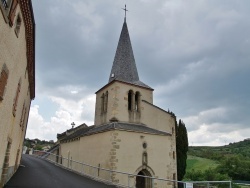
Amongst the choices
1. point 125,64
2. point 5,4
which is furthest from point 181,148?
point 5,4

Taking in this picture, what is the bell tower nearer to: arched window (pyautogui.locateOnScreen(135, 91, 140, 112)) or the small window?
arched window (pyautogui.locateOnScreen(135, 91, 140, 112))

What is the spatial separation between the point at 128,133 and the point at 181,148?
929 cm

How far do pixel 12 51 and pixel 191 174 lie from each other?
4925cm

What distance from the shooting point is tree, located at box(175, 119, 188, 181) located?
78.5 ft

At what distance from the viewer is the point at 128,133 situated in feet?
58.6

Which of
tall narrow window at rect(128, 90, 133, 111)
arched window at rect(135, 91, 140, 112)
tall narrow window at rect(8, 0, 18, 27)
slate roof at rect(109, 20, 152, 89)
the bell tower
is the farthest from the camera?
slate roof at rect(109, 20, 152, 89)

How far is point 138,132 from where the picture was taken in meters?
18.1

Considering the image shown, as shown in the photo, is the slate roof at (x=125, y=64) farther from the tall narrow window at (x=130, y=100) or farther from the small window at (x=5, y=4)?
the small window at (x=5, y=4)

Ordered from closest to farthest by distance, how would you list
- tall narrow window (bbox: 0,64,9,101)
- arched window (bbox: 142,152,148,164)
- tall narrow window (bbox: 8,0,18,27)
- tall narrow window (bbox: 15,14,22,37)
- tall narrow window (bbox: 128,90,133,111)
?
1. tall narrow window (bbox: 8,0,18,27)
2. tall narrow window (bbox: 0,64,9,101)
3. tall narrow window (bbox: 15,14,22,37)
4. arched window (bbox: 142,152,148,164)
5. tall narrow window (bbox: 128,90,133,111)

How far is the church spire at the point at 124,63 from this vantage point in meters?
24.0

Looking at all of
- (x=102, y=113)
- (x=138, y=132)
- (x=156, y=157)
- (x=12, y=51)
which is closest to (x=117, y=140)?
(x=138, y=132)

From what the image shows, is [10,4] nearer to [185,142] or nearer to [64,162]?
[185,142]

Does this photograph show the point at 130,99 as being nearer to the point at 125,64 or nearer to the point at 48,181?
the point at 125,64

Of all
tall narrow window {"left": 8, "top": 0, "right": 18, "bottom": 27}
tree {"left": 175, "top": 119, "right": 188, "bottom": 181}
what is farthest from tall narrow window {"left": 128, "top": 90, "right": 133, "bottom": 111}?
tall narrow window {"left": 8, "top": 0, "right": 18, "bottom": 27}
